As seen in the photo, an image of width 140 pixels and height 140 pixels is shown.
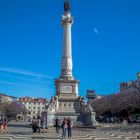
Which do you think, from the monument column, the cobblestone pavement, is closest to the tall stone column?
the monument column

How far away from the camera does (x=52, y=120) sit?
56.7 meters

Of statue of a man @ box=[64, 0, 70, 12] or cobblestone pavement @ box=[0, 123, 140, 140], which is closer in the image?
cobblestone pavement @ box=[0, 123, 140, 140]

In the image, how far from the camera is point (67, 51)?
64.4 m

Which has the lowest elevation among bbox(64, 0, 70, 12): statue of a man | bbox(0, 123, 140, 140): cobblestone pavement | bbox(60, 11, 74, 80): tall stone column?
bbox(0, 123, 140, 140): cobblestone pavement

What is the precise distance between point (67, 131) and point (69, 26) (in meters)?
36.1

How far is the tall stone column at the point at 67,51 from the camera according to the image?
63.1 meters

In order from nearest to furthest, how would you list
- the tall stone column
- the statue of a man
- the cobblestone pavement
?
the cobblestone pavement < the tall stone column < the statue of a man

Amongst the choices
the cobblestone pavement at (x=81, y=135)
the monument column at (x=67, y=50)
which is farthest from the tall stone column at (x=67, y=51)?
the cobblestone pavement at (x=81, y=135)

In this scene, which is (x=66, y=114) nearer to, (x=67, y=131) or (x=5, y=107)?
(x=67, y=131)

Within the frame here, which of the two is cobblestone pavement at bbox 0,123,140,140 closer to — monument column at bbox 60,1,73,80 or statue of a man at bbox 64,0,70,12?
monument column at bbox 60,1,73,80

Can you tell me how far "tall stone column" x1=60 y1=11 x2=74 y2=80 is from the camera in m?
63.1

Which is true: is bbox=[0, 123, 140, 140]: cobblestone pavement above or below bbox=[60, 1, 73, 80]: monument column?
below

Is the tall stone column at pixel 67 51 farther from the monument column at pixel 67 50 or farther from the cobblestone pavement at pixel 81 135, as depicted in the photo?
the cobblestone pavement at pixel 81 135

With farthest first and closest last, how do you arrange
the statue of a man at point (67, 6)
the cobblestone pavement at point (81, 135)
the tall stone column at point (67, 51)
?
1. the statue of a man at point (67, 6)
2. the tall stone column at point (67, 51)
3. the cobblestone pavement at point (81, 135)
